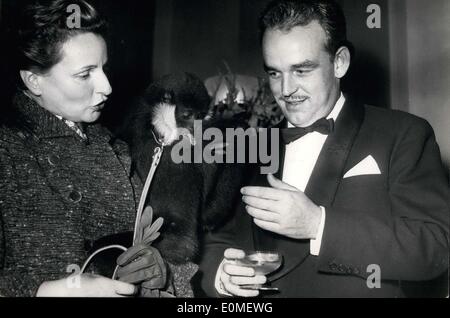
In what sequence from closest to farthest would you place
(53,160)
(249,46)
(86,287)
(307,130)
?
(86,287), (53,160), (307,130), (249,46)

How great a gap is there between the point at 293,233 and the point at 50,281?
532mm

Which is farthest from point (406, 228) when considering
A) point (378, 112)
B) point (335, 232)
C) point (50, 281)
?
point (50, 281)

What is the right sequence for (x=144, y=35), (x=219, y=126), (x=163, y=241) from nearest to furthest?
(x=163, y=241), (x=219, y=126), (x=144, y=35)

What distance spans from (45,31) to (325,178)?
29.3 inches

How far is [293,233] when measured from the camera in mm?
1045

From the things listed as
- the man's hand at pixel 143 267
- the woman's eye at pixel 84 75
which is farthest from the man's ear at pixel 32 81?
the man's hand at pixel 143 267

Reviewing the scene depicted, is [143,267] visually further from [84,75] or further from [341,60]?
[341,60]

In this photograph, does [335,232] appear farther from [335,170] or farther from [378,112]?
[378,112]

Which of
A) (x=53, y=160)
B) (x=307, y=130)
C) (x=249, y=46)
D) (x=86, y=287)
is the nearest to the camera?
(x=86, y=287)

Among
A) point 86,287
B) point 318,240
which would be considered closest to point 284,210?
point 318,240

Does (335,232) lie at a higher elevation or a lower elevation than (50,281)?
higher

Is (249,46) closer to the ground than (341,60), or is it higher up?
higher up

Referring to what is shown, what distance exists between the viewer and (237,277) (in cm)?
113

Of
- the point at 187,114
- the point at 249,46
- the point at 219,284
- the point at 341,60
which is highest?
the point at 249,46
